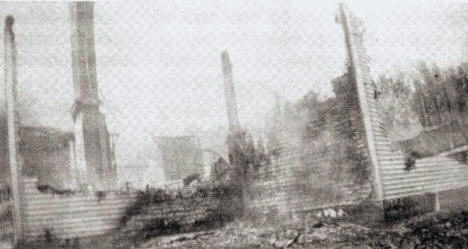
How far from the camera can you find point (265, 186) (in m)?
13.4

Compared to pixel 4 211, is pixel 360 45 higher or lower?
higher

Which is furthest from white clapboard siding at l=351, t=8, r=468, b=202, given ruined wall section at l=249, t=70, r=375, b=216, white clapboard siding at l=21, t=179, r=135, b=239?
white clapboard siding at l=21, t=179, r=135, b=239

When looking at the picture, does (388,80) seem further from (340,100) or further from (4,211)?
(4,211)

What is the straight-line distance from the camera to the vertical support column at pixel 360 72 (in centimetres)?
992

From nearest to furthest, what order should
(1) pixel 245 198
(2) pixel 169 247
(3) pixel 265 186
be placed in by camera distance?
(2) pixel 169 247
(3) pixel 265 186
(1) pixel 245 198

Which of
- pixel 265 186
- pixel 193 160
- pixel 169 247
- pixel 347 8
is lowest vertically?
pixel 169 247

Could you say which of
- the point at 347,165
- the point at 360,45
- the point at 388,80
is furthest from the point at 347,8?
the point at 347,165

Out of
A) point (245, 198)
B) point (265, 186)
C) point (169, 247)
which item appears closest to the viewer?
point (169, 247)

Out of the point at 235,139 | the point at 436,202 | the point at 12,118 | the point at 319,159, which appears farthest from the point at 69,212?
the point at 436,202

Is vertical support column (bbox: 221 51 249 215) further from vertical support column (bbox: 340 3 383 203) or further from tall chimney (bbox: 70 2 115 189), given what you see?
tall chimney (bbox: 70 2 115 189)

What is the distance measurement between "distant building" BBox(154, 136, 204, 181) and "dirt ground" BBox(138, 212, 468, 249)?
45.7 feet

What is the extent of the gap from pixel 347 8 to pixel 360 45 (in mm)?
1120

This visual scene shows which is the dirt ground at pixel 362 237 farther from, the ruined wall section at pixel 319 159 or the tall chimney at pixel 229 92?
the tall chimney at pixel 229 92

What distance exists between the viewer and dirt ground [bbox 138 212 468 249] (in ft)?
22.6
